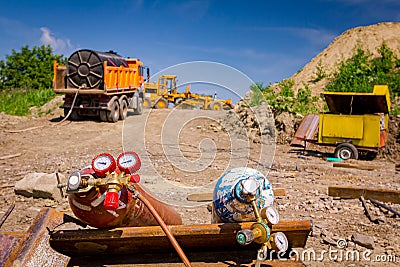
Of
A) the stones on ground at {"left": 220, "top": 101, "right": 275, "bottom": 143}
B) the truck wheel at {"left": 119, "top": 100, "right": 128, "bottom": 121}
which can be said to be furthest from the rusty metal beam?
the truck wheel at {"left": 119, "top": 100, "right": 128, "bottom": 121}

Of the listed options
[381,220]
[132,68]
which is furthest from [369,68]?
[381,220]

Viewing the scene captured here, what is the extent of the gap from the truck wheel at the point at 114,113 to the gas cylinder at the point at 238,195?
39.7 ft

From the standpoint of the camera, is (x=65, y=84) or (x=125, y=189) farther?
(x=65, y=84)

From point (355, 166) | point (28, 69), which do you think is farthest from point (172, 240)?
point (28, 69)

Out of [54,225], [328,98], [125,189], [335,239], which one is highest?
[328,98]

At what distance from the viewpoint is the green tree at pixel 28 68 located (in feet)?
136

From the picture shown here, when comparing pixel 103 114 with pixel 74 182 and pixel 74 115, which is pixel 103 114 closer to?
pixel 74 115

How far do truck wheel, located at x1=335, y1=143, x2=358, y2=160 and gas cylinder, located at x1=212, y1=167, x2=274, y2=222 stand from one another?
770 cm

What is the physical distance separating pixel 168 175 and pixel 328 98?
5.11 m

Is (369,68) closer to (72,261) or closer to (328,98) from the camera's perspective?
(328,98)

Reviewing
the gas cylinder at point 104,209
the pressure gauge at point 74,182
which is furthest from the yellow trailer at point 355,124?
the pressure gauge at point 74,182

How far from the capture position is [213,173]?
284 inches

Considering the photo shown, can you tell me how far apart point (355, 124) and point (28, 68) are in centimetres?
4045

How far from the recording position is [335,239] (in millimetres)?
4016
